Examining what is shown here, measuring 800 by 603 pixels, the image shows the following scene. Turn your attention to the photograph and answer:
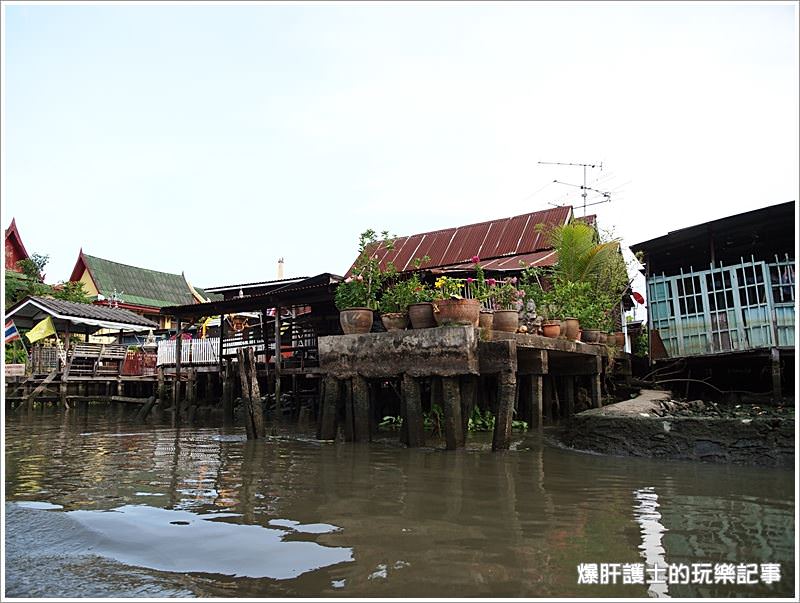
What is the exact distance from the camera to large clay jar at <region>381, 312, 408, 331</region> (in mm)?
8047

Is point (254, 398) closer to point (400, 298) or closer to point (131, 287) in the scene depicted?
point (400, 298)

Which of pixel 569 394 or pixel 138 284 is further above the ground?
pixel 138 284

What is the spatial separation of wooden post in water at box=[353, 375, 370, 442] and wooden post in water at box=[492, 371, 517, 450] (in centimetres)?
180

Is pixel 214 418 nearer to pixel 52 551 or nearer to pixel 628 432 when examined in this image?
pixel 628 432

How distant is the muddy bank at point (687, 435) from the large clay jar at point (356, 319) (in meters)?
2.98

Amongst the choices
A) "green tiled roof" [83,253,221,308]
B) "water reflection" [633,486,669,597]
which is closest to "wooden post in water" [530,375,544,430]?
"water reflection" [633,486,669,597]

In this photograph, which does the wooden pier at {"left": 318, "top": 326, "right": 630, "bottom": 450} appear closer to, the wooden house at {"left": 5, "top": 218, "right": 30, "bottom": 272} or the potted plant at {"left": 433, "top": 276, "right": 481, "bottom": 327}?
the potted plant at {"left": 433, "top": 276, "right": 481, "bottom": 327}

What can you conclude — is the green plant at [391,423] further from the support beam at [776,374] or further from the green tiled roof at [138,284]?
the green tiled roof at [138,284]

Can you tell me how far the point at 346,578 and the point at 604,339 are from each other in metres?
9.71

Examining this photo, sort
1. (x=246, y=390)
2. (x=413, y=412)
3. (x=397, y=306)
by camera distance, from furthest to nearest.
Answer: (x=246, y=390) < (x=397, y=306) < (x=413, y=412)

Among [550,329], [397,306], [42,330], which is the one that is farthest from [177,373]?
[550,329]

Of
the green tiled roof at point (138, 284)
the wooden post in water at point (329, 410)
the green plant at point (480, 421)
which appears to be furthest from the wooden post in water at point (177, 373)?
the green tiled roof at point (138, 284)

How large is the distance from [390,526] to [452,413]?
3.58 metres

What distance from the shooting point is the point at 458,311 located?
740cm
